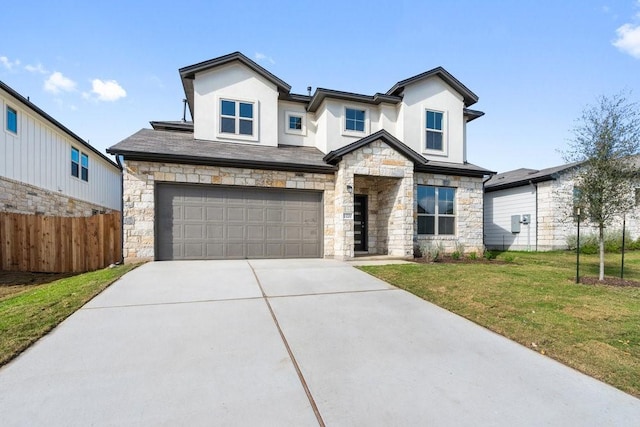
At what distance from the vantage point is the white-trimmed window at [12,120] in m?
9.73

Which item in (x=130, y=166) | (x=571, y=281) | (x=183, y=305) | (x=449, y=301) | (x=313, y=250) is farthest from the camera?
(x=313, y=250)

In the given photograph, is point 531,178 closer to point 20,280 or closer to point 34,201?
point 20,280

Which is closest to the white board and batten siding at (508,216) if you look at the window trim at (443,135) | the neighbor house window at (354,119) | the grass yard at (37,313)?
the window trim at (443,135)

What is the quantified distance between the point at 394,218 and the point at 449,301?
5.38 meters

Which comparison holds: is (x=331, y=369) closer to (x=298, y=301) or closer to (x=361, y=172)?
(x=298, y=301)

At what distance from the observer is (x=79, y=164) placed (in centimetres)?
1393

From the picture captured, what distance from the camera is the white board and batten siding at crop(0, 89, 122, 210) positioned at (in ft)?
31.6

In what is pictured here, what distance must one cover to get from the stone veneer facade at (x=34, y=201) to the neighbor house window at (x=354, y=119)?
Answer: 1166cm

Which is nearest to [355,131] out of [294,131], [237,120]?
[294,131]

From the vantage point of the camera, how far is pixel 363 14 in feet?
31.1

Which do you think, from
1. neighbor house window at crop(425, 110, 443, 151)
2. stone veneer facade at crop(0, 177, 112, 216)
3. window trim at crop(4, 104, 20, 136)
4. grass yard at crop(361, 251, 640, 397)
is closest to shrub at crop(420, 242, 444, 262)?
grass yard at crop(361, 251, 640, 397)

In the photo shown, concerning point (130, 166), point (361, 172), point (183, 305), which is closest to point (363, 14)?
point (361, 172)

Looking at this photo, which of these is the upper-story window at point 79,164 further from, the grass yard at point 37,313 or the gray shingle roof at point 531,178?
the gray shingle roof at point 531,178

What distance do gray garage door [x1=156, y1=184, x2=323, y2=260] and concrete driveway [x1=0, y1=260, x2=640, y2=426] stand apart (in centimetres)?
436
